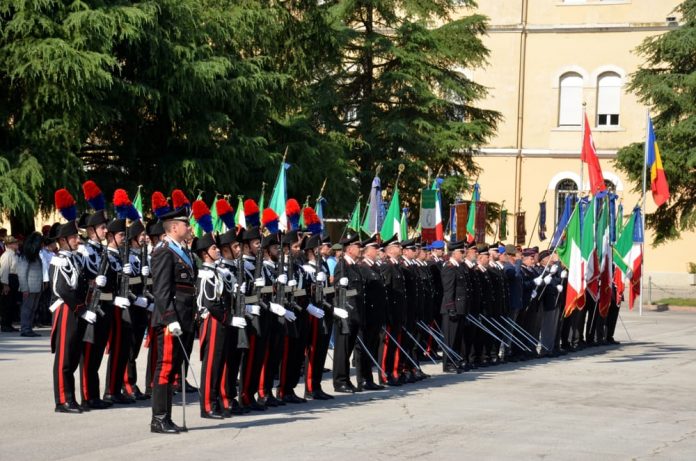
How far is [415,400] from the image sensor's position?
13.7 m

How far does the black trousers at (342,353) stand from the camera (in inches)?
568

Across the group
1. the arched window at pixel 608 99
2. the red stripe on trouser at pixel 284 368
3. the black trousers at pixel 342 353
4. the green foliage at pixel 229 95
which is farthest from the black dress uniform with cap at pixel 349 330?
the arched window at pixel 608 99

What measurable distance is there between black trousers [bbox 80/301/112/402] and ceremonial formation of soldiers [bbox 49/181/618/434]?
0.5 inches

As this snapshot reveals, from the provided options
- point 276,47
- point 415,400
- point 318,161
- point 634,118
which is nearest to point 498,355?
point 415,400

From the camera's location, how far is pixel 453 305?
17.0 m

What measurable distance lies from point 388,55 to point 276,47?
506cm

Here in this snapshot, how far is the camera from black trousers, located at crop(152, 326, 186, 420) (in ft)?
35.9

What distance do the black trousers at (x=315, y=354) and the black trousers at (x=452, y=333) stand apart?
3226 mm

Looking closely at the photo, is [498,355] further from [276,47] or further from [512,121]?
[512,121]

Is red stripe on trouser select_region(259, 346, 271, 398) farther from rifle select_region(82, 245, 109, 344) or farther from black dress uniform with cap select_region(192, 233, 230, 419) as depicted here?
rifle select_region(82, 245, 109, 344)

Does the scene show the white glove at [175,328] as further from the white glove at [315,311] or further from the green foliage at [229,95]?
the green foliage at [229,95]

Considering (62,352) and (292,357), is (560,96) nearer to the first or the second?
(292,357)

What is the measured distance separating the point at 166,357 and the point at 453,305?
6632 millimetres

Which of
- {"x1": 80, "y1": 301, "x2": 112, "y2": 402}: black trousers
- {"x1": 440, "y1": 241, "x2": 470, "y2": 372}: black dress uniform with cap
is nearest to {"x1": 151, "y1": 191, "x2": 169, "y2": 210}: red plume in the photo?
{"x1": 80, "y1": 301, "x2": 112, "y2": 402}: black trousers
